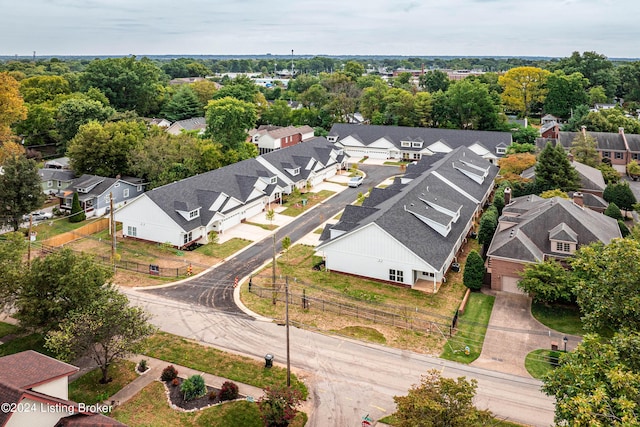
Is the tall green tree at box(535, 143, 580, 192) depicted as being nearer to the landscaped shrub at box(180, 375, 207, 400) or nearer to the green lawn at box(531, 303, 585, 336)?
the green lawn at box(531, 303, 585, 336)

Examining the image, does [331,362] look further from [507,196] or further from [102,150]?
[102,150]

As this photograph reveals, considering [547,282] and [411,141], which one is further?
[411,141]

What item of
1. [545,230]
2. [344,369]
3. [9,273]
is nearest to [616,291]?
[344,369]

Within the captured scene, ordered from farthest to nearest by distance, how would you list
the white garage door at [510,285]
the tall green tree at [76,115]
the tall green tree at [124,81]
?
the tall green tree at [124,81]
the tall green tree at [76,115]
the white garage door at [510,285]

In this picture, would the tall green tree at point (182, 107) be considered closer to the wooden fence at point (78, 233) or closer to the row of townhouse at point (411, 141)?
the row of townhouse at point (411, 141)

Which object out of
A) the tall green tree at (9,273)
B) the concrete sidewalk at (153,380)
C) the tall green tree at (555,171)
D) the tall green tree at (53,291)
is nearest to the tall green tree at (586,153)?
the tall green tree at (555,171)

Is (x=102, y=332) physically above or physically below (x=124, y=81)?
below
